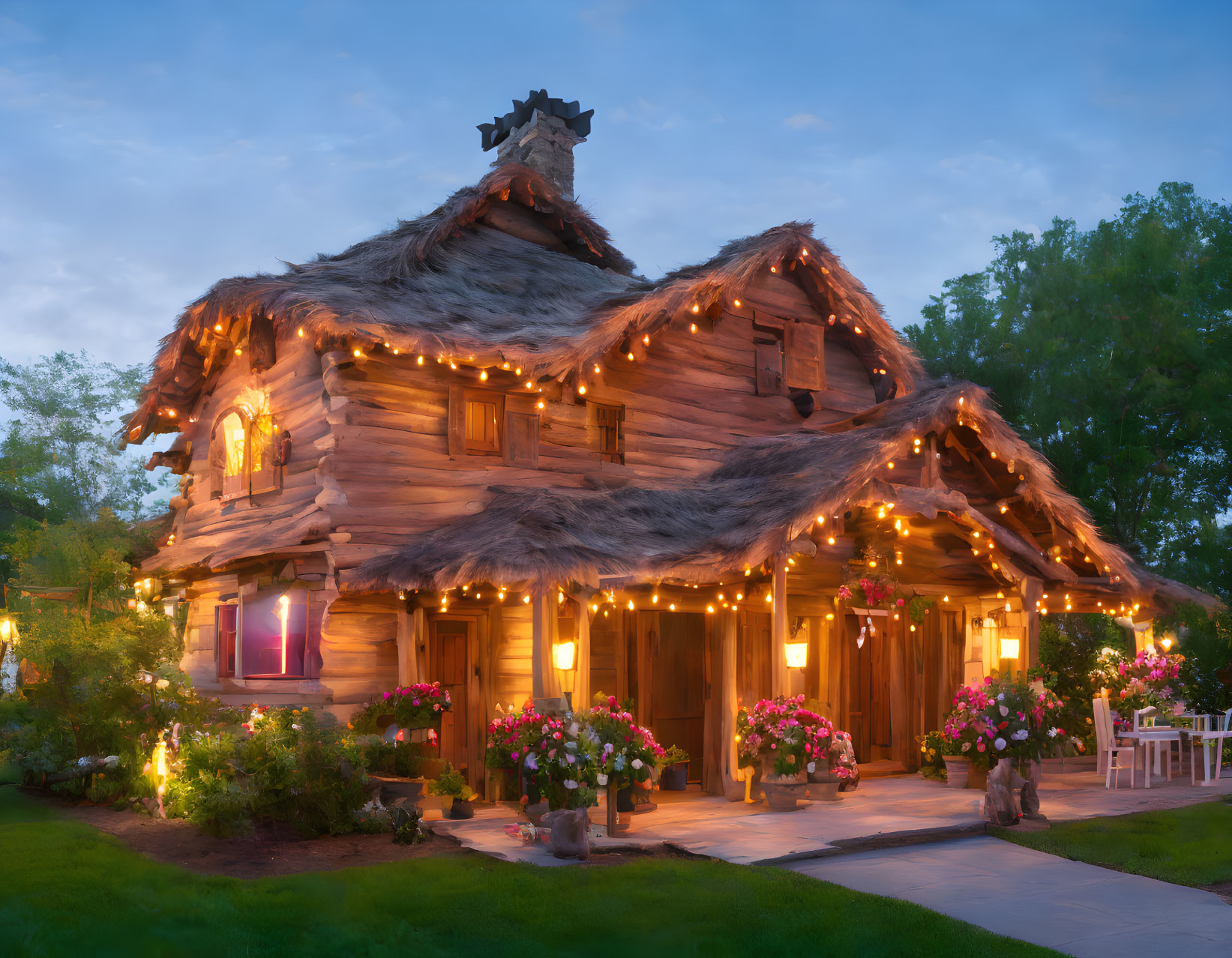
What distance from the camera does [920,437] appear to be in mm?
12930

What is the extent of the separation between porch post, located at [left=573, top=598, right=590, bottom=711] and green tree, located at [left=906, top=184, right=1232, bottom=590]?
1602cm

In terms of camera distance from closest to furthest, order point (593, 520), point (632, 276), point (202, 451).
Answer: point (593, 520) → point (202, 451) → point (632, 276)

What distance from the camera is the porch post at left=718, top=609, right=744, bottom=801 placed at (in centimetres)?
1283

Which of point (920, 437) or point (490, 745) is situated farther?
point (920, 437)

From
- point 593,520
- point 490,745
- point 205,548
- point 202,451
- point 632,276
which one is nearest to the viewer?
point 490,745

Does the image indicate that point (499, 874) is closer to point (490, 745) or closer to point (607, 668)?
point (490, 745)

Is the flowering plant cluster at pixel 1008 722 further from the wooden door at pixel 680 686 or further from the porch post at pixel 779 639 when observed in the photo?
the wooden door at pixel 680 686

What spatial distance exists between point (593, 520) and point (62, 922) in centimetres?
693

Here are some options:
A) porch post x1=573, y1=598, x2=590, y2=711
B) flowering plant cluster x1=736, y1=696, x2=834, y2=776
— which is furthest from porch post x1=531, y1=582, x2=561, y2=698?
flowering plant cluster x1=736, y1=696, x2=834, y2=776

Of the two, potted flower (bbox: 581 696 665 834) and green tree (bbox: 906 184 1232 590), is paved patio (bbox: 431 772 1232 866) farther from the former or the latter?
green tree (bbox: 906 184 1232 590)

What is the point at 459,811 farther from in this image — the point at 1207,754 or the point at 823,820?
the point at 1207,754

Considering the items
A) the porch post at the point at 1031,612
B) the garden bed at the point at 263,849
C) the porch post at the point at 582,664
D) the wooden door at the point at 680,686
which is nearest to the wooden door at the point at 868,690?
the porch post at the point at 1031,612

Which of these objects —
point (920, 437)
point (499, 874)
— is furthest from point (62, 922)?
point (920, 437)

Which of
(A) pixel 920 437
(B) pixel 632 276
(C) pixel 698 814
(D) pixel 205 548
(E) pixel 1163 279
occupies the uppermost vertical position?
(E) pixel 1163 279
